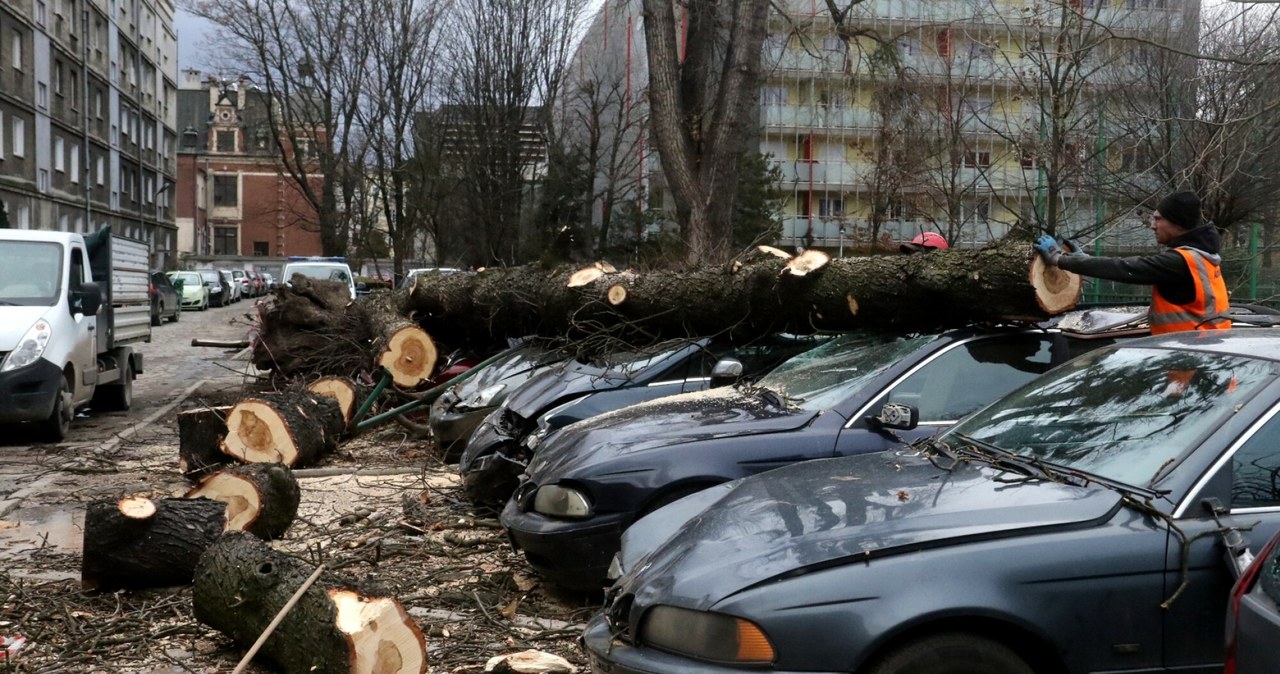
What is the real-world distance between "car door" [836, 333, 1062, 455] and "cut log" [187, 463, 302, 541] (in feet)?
12.3

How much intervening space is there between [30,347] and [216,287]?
136ft

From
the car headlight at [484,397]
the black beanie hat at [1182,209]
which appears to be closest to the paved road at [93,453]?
the car headlight at [484,397]

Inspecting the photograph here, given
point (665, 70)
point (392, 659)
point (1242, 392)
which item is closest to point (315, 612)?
point (392, 659)

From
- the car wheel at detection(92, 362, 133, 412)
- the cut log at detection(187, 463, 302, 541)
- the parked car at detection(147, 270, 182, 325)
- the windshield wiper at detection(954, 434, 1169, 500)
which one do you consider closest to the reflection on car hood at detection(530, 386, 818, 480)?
the windshield wiper at detection(954, 434, 1169, 500)

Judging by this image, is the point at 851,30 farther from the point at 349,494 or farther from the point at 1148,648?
the point at 1148,648

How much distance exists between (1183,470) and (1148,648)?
56 cm

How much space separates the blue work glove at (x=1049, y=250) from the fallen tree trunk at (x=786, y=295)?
0.05m

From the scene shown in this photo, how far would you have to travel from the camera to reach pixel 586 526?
5539 mm

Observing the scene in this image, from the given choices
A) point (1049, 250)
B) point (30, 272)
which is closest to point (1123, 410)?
point (1049, 250)

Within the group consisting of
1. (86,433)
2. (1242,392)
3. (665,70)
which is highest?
(665,70)

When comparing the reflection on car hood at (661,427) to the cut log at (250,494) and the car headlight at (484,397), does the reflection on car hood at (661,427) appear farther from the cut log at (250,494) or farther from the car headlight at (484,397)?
the car headlight at (484,397)

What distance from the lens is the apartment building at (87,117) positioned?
4188 centimetres

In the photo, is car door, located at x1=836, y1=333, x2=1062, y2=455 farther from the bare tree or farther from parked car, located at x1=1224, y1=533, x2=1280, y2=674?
the bare tree

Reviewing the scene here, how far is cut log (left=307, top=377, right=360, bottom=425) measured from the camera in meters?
11.9
